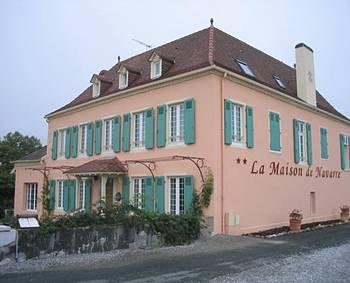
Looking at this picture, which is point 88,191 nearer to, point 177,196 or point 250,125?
point 177,196

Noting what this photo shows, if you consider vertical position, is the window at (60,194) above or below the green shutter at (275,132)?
below

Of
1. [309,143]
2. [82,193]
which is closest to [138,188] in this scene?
[82,193]

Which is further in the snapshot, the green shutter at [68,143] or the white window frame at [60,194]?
the green shutter at [68,143]

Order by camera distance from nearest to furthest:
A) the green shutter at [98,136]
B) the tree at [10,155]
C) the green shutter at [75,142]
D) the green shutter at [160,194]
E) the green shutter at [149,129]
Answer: the green shutter at [160,194]
the green shutter at [149,129]
the green shutter at [98,136]
the green shutter at [75,142]
the tree at [10,155]

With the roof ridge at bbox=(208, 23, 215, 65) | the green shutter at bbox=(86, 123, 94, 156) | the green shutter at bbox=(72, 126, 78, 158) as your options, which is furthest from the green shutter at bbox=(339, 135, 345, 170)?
the green shutter at bbox=(72, 126, 78, 158)

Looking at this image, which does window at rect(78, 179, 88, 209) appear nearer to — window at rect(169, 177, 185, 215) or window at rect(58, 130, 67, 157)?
window at rect(58, 130, 67, 157)

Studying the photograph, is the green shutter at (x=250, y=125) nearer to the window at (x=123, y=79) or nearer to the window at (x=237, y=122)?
the window at (x=237, y=122)

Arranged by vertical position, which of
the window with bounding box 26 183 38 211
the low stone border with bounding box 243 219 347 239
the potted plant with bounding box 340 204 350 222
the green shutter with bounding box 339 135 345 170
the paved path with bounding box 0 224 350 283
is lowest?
the low stone border with bounding box 243 219 347 239

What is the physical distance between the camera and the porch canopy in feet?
57.2

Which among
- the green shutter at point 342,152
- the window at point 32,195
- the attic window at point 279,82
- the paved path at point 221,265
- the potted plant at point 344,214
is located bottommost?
the paved path at point 221,265

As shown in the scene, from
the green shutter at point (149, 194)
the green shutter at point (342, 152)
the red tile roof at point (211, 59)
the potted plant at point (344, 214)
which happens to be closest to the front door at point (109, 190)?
the green shutter at point (149, 194)

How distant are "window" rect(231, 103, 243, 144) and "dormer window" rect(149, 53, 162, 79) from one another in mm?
3933

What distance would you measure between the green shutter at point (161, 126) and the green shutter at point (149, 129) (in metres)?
0.45

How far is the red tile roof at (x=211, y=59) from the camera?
16.7m
